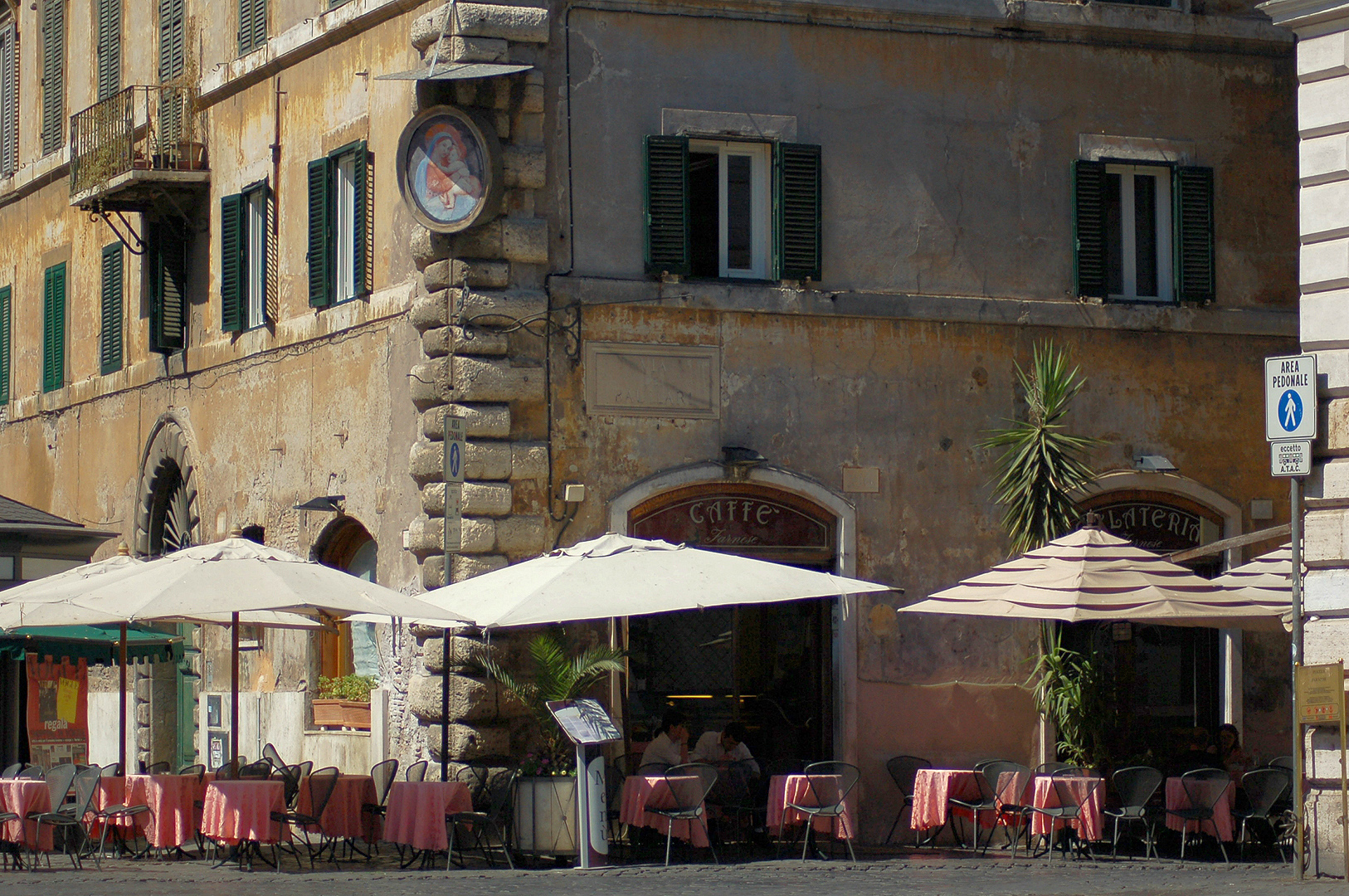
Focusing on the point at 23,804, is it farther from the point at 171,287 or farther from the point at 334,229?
the point at 171,287

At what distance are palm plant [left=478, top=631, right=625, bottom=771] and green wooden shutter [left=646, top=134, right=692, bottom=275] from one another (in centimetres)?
334

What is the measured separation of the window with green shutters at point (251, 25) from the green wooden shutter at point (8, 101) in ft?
24.5

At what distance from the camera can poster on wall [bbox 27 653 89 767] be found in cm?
1981

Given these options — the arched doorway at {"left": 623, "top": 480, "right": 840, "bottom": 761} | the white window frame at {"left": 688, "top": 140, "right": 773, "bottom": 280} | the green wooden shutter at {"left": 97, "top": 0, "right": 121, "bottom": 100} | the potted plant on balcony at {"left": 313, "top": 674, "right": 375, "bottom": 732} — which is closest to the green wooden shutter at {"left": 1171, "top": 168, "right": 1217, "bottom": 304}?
the white window frame at {"left": 688, "top": 140, "right": 773, "bottom": 280}

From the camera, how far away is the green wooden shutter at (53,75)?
26.6m

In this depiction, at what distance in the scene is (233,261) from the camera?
21.5 metres

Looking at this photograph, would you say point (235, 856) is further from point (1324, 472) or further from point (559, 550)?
point (1324, 472)

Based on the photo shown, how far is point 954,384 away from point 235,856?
288 inches

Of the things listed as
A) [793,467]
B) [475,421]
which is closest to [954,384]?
[793,467]

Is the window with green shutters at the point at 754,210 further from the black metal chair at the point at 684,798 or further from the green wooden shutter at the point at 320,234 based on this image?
the black metal chair at the point at 684,798

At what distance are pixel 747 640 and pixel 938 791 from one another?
2588mm

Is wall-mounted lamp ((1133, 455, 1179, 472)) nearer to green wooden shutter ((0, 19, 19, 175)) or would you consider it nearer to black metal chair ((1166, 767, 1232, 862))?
black metal chair ((1166, 767, 1232, 862))

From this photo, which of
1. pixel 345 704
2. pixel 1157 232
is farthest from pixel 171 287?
pixel 1157 232

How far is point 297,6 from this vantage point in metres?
20.5
